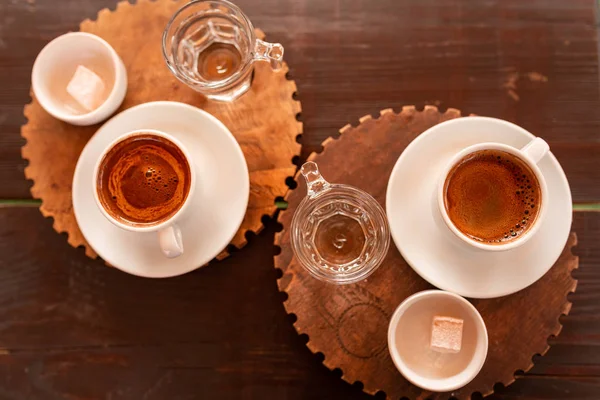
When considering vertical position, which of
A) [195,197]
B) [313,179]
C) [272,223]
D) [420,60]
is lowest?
[272,223]

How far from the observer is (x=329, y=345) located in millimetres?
1351

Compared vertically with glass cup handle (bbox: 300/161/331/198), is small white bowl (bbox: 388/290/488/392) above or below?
below

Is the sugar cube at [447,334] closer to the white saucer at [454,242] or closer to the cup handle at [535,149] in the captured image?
the white saucer at [454,242]

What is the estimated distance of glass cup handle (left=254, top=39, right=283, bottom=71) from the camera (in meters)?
1.33

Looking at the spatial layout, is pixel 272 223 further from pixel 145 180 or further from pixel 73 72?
pixel 73 72

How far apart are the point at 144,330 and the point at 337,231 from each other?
629mm

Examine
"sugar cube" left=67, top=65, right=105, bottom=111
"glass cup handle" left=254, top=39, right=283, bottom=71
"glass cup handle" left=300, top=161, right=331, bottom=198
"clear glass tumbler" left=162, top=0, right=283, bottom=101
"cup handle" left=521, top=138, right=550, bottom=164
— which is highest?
"cup handle" left=521, top=138, right=550, bottom=164

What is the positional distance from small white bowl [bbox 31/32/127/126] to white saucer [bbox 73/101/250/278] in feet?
0.29

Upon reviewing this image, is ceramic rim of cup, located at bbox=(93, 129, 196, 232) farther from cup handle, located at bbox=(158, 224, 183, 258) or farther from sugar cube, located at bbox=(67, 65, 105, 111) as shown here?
sugar cube, located at bbox=(67, 65, 105, 111)

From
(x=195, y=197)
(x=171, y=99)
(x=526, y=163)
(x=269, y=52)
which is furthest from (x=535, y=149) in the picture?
(x=171, y=99)

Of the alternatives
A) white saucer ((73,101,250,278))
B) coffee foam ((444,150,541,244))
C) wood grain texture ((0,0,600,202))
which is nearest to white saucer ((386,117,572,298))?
coffee foam ((444,150,541,244))

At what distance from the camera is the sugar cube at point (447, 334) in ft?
4.20

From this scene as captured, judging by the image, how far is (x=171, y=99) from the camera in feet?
4.66

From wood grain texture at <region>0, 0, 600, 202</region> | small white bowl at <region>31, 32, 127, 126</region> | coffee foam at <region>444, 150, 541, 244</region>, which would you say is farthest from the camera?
wood grain texture at <region>0, 0, 600, 202</region>
